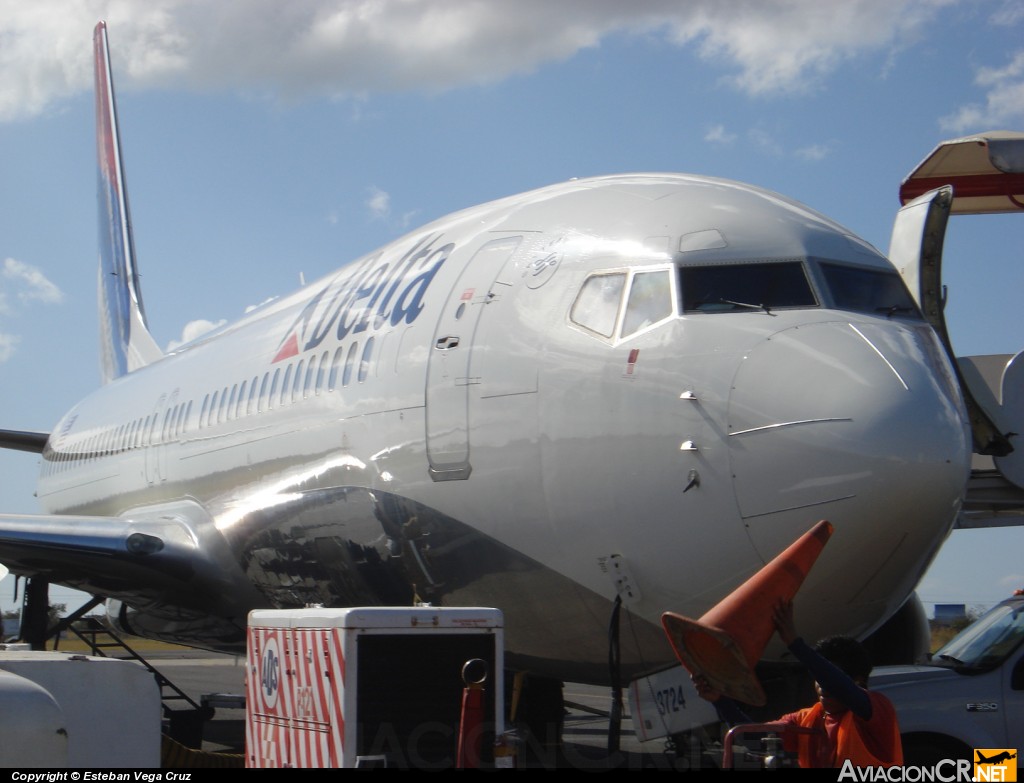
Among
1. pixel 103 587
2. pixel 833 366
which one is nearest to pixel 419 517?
pixel 833 366

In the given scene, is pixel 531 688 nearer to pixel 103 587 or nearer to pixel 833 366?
pixel 833 366

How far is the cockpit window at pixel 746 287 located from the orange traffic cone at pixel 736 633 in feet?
7.03

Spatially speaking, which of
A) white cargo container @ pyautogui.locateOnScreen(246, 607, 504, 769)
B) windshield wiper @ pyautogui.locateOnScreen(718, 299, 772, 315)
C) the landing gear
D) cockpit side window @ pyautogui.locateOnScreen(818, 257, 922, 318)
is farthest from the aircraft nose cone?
the landing gear

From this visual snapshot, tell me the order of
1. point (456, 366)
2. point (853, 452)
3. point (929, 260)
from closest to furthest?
point (853, 452) < point (456, 366) < point (929, 260)

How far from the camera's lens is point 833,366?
6.02 meters

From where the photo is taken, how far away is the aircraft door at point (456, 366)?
761cm

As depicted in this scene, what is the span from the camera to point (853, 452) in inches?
226

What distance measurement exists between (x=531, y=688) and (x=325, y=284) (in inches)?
159

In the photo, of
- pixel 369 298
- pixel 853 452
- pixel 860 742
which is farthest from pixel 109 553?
pixel 860 742

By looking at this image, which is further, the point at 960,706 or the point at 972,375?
the point at 972,375

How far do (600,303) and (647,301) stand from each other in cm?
29

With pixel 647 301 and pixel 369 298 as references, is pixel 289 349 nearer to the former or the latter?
pixel 369 298

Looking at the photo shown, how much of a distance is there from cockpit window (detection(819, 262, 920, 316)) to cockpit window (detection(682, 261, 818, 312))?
17 centimetres

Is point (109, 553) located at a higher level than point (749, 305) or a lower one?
lower
